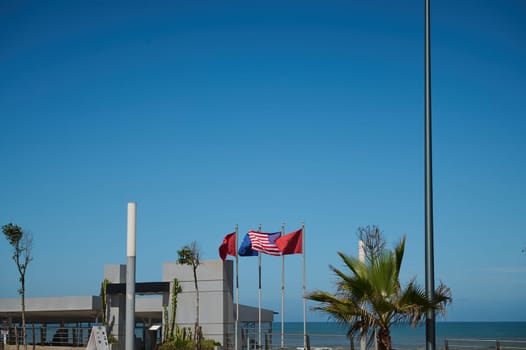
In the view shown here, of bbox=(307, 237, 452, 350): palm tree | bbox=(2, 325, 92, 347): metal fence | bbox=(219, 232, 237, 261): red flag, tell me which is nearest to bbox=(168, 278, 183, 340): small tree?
bbox=(219, 232, 237, 261): red flag

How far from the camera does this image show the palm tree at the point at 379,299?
14.6 m

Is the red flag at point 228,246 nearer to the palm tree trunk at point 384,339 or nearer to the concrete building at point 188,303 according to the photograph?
the concrete building at point 188,303

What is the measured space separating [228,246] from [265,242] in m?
2.36

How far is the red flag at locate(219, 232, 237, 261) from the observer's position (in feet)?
107

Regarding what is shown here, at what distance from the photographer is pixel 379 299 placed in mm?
14836

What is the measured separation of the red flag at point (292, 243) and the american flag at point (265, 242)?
498mm

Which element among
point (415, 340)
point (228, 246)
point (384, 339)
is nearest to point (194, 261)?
point (228, 246)

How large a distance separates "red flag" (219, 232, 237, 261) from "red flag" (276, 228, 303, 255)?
2.82 meters

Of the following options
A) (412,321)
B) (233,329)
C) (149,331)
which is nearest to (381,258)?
(412,321)

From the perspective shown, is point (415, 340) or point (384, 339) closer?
point (384, 339)

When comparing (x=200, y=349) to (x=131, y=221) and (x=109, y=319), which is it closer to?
(x=109, y=319)

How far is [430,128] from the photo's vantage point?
15.1 m

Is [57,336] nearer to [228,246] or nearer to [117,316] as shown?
[117,316]

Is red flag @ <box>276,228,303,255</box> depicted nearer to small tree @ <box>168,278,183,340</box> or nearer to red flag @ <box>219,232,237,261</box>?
red flag @ <box>219,232,237,261</box>
